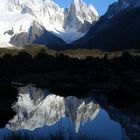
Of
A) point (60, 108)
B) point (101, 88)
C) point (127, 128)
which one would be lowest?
point (127, 128)

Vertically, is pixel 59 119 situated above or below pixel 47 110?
below

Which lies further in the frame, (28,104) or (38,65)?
(38,65)

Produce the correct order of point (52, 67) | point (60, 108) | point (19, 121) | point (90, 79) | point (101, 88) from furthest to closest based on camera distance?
point (52, 67), point (90, 79), point (101, 88), point (60, 108), point (19, 121)

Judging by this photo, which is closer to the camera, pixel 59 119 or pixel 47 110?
pixel 59 119

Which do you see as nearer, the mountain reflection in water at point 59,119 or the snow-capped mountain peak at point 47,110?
the mountain reflection in water at point 59,119

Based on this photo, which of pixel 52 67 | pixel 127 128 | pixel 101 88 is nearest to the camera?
pixel 127 128

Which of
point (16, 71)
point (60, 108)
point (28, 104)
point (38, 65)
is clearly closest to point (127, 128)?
point (60, 108)

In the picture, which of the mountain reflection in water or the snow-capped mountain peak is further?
the snow-capped mountain peak

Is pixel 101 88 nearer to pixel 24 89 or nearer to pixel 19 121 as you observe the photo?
pixel 24 89
